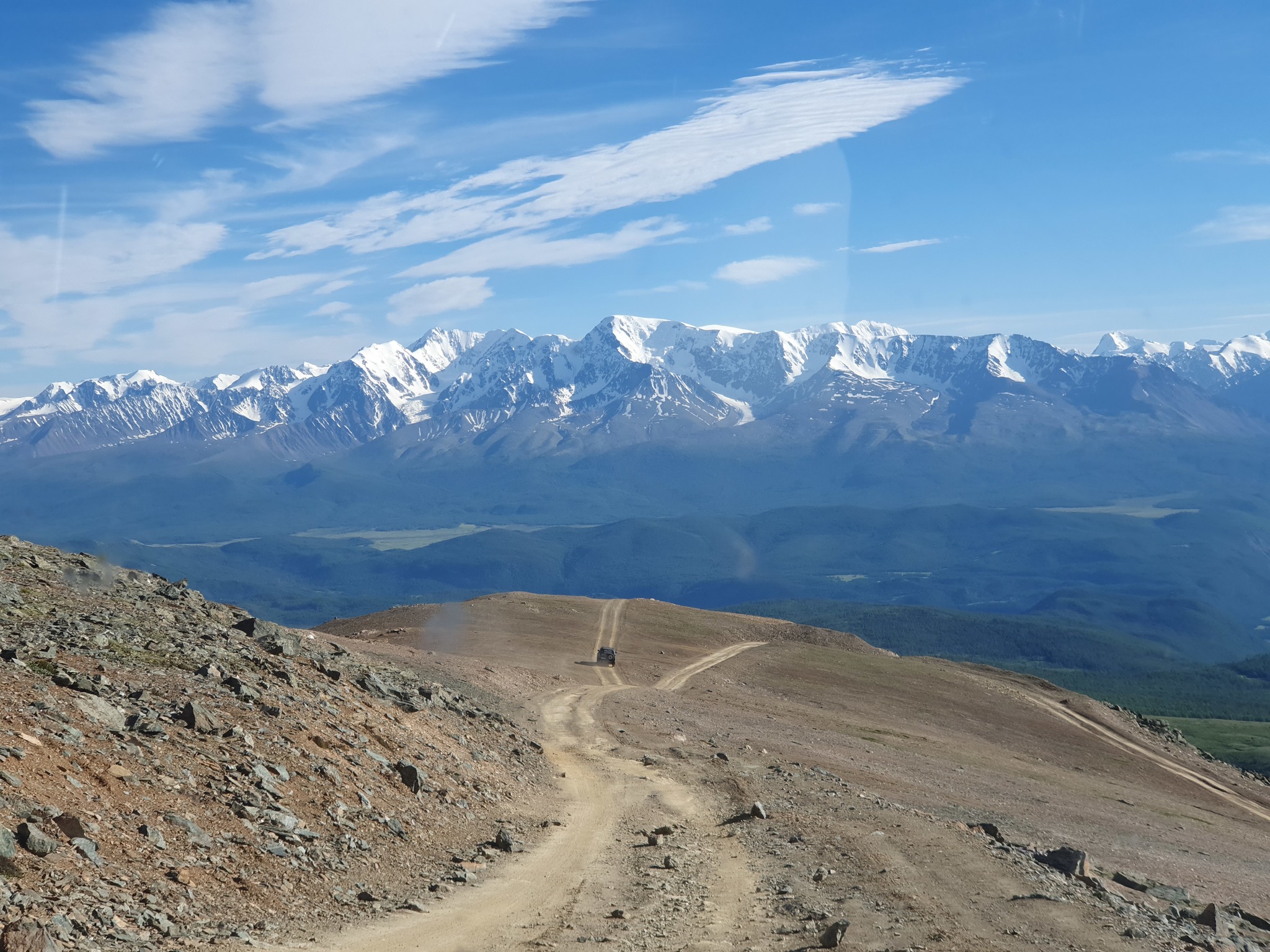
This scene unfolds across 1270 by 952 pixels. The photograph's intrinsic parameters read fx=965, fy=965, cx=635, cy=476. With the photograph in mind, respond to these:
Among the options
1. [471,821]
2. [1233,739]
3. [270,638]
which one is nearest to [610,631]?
[270,638]

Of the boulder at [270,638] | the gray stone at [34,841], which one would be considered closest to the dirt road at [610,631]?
the boulder at [270,638]

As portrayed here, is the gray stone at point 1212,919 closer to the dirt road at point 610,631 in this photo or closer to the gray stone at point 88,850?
the gray stone at point 88,850

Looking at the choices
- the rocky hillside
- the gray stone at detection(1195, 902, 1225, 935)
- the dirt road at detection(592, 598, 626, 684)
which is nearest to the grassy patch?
the dirt road at detection(592, 598, 626, 684)

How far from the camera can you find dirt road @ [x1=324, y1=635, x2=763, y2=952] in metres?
18.3

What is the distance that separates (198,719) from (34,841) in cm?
737

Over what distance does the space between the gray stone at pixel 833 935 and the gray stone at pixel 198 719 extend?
14.7m

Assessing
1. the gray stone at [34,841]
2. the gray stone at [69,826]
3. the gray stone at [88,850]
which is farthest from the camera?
the gray stone at [69,826]

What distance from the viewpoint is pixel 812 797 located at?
34.1 m

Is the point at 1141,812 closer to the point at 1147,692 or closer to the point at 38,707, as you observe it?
the point at 38,707

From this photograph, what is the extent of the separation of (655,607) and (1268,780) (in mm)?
48997

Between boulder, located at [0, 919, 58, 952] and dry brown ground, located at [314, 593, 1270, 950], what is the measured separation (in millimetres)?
5060

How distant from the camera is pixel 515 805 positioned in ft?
95.6

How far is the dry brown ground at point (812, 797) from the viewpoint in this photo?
20109mm

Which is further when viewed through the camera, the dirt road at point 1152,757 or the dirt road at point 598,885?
the dirt road at point 1152,757
